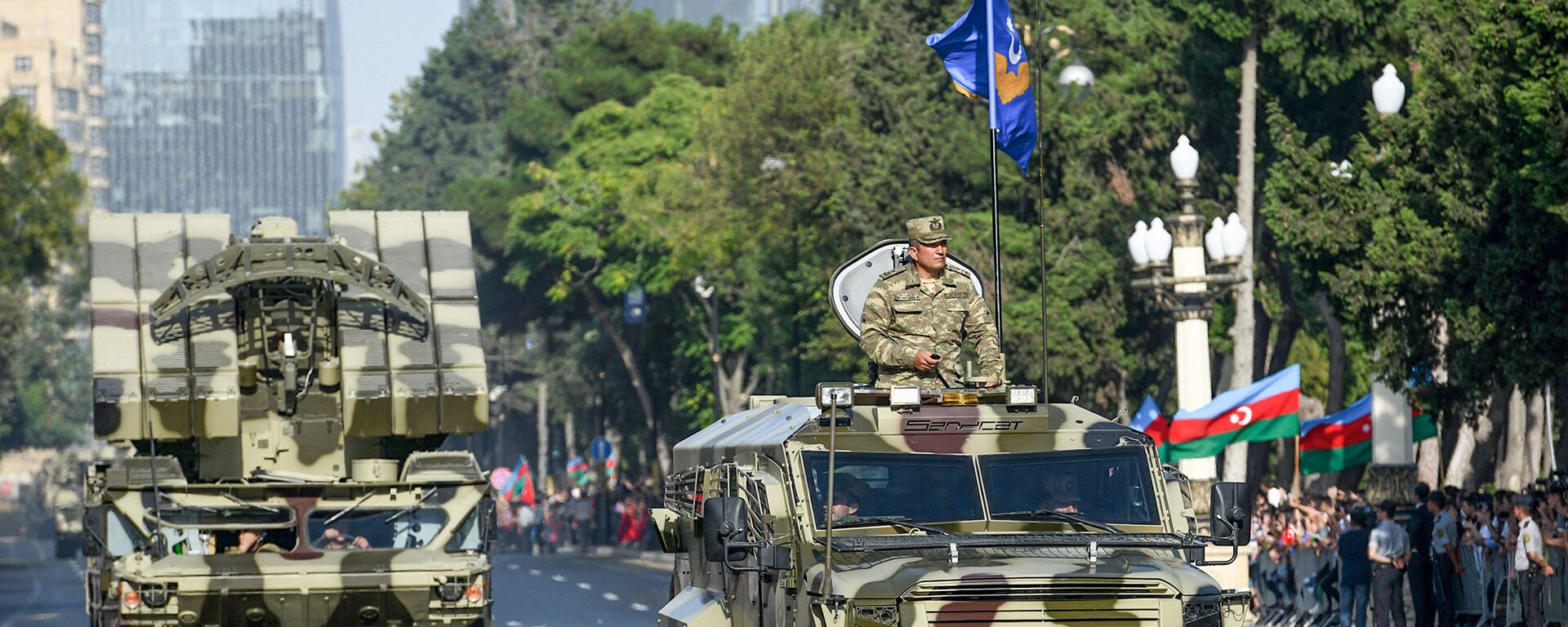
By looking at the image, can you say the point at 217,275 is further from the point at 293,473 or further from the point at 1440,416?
the point at 1440,416

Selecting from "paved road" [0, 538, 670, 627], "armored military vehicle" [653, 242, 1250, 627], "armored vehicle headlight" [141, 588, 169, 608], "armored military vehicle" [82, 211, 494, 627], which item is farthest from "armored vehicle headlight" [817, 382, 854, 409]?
"paved road" [0, 538, 670, 627]

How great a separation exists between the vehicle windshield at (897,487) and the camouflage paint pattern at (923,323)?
1.66m

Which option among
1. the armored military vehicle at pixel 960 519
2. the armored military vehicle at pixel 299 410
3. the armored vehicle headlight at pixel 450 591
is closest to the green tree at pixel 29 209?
the armored military vehicle at pixel 299 410

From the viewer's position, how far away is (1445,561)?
24.4 meters

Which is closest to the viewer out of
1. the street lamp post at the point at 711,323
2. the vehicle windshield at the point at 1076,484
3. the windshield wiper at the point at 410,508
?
the vehicle windshield at the point at 1076,484

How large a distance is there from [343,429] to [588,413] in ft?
209

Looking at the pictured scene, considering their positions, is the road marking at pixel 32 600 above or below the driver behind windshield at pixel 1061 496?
below

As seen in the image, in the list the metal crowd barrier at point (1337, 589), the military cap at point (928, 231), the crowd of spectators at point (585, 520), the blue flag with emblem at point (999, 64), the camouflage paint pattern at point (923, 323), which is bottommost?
the crowd of spectators at point (585, 520)

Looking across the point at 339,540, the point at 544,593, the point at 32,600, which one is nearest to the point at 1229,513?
the point at 339,540

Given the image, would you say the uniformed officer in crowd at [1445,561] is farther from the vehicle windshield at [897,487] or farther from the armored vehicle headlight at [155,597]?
the vehicle windshield at [897,487]

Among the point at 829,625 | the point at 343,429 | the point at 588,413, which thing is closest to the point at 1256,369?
the point at 343,429

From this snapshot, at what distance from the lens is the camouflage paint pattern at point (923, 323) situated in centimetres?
1481

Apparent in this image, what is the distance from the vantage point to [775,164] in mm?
53125

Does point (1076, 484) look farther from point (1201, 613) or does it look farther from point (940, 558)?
point (1201, 613)
